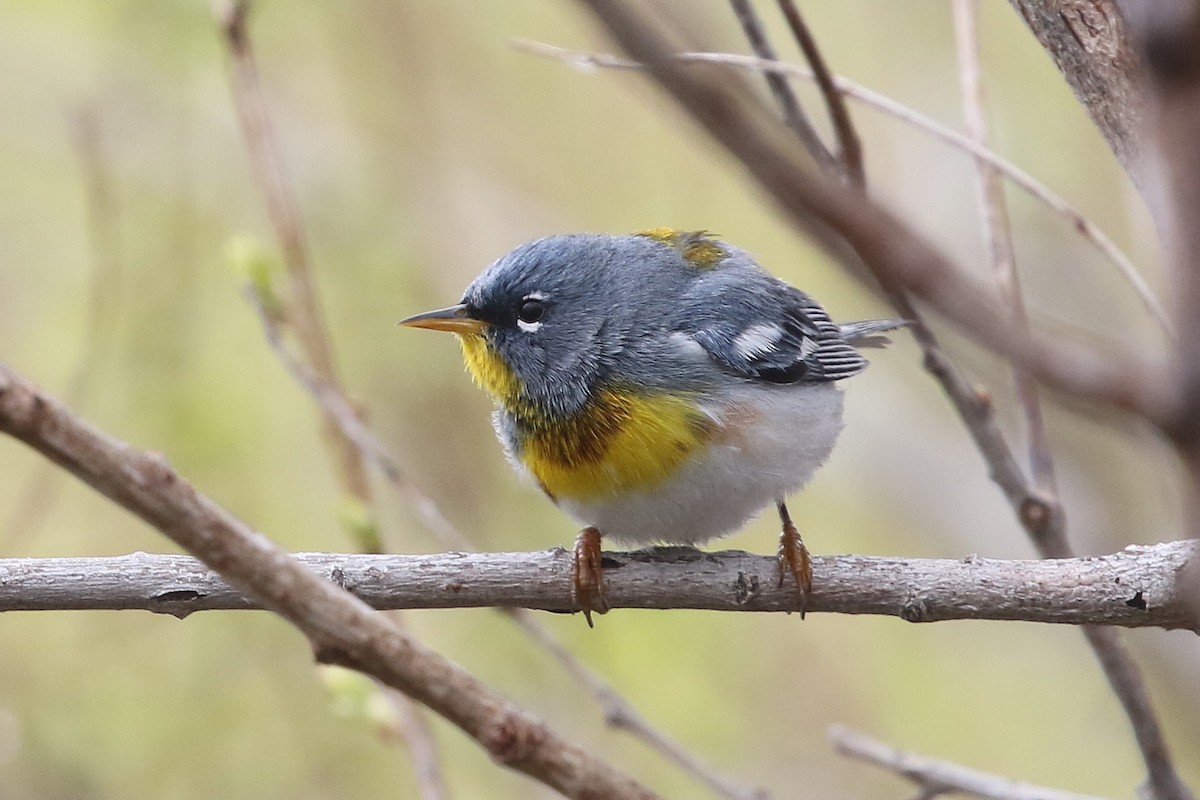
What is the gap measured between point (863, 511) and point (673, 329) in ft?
14.4

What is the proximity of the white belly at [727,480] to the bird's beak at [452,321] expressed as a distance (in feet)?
2.11

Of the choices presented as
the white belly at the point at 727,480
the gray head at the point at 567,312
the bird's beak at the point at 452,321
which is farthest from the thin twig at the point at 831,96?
the bird's beak at the point at 452,321

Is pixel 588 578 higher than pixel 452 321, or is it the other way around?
pixel 452 321

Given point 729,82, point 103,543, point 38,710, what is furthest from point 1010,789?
point 103,543

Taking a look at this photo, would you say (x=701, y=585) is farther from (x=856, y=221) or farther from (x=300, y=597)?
(x=856, y=221)

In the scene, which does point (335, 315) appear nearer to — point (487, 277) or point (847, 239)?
point (487, 277)

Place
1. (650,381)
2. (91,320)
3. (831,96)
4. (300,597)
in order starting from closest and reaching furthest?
(300,597), (831,96), (650,381), (91,320)

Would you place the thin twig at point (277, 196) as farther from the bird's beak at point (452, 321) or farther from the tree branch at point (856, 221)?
the tree branch at point (856, 221)

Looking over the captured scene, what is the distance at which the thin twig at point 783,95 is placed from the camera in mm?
2941

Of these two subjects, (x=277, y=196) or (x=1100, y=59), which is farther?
(x=277, y=196)

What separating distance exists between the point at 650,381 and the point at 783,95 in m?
0.86

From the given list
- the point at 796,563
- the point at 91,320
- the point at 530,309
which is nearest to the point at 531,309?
the point at 530,309

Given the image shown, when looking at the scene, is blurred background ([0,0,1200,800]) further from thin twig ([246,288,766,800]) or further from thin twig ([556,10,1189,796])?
thin twig ([556,10,1189,796])

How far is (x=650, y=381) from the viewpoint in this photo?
3457 mm
